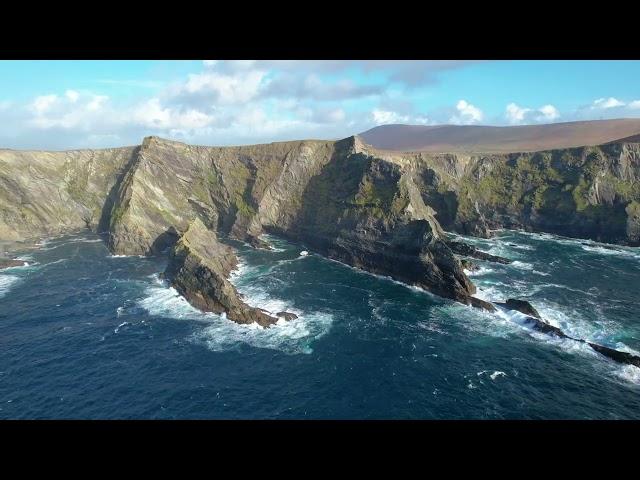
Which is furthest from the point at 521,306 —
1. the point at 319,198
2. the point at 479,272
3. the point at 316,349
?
the point at 319,198

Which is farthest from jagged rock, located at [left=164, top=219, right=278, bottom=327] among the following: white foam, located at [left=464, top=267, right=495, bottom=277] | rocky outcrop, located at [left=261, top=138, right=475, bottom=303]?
white foam, located at [left=464, top=267, right=495, bottom=277]

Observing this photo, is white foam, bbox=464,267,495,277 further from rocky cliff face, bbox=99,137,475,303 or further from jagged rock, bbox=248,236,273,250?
jagged rock, bbox=248,236,273,250

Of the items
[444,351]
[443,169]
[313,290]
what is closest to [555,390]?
[444,351]

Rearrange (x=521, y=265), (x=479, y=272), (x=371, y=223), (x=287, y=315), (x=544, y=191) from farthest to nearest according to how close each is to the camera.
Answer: (x=544, y=191) < (x=371, y=223) < (x=521, y=265) < (x=479, y=272) < (x=287, y=315)

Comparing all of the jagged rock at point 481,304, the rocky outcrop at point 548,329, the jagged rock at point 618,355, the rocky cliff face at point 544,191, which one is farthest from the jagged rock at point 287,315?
the rocky cliff face at point 544,191

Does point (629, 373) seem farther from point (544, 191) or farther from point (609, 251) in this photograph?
point (544, 191)
